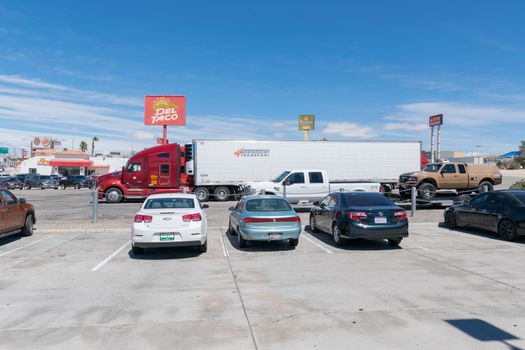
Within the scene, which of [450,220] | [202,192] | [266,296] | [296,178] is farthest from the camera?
[202,192]

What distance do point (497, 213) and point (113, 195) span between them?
69.8 feet

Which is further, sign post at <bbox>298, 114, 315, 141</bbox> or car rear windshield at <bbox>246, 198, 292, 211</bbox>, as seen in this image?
sign post at <bbox>298, 114, 315, 141</bbox>

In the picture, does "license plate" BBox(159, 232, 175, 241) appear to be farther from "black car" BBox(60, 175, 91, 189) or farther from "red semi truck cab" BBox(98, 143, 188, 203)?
"black car" BBox(60, 175, 91, 189)

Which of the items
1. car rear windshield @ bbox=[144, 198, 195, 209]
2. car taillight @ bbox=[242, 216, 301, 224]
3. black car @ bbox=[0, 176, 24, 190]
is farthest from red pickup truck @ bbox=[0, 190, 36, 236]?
black car @ bbox=[0, 176, 24, 190]

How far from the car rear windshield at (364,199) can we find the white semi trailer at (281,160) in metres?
14.8

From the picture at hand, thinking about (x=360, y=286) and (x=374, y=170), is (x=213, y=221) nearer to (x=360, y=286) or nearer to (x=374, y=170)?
(x=360, y=286)

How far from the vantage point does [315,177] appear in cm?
2114

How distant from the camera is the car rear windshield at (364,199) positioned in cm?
1107

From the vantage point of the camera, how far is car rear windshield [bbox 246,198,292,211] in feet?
35.8

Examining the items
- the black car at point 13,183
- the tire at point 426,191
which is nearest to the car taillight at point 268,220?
the tire at point 426,191

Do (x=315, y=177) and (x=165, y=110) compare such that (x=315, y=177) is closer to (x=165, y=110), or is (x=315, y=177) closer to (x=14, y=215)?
(x=14, y=215)

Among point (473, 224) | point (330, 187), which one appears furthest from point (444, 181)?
point (473, 224)

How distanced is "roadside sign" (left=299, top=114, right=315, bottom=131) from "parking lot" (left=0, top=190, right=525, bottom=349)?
57540mm

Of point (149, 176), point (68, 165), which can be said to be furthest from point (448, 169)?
point (68, 165)
